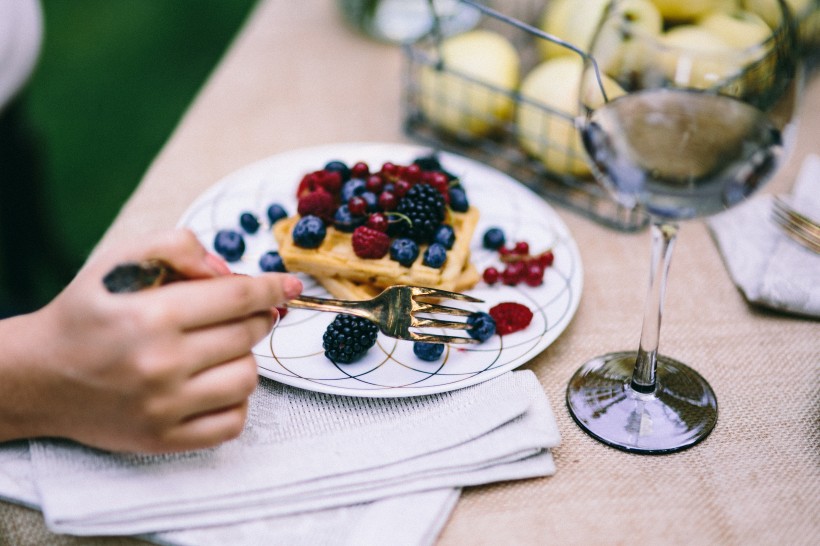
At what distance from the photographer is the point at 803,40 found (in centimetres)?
120

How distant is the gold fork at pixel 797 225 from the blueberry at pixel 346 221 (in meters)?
0.55

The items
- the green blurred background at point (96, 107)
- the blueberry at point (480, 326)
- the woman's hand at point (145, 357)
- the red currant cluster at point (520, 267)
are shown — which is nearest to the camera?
the woman's hand at point (145, 357)

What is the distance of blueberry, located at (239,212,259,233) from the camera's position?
0.97 meters

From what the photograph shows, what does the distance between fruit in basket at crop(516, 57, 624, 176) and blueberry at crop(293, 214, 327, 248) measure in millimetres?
378

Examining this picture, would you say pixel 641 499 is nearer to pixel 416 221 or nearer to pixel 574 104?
pixel 416 221

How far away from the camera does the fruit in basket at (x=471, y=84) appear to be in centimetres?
113

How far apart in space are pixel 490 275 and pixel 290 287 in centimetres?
32

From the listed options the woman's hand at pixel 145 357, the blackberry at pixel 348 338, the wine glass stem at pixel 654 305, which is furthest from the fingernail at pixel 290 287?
the wine glass stem at pixel 654 305

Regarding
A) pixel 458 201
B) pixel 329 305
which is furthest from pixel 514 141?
pixel 329 305

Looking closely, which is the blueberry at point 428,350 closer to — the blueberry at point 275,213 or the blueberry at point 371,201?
the blueberry at point 371,201

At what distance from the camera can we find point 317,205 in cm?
92

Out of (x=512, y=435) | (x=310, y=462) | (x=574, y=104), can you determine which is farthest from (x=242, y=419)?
(x=574, y=104)

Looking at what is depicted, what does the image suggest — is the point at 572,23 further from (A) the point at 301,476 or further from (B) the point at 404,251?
(A) the point at 301,476

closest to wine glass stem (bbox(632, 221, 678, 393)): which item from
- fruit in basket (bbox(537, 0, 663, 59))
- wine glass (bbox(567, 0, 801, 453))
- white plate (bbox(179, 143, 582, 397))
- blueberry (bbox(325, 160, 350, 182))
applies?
wine glass (bbox(567, 0, 801, 453))
